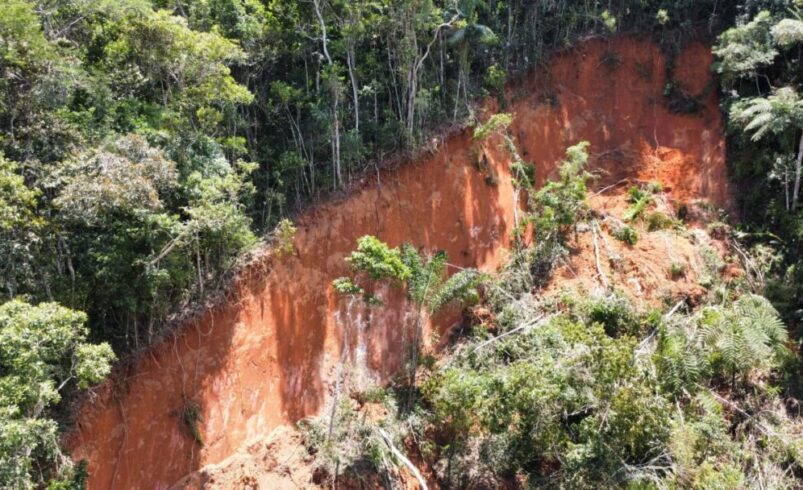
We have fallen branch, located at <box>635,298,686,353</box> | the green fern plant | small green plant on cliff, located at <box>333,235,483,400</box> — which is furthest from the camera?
fallen branch, located at <box>635,298,686,353</box>

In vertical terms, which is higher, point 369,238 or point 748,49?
point 748,49

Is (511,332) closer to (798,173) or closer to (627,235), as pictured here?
(627,235)

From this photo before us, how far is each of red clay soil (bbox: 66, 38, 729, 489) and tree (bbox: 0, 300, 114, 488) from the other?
1.41 metres

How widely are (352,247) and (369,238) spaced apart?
2687 mm

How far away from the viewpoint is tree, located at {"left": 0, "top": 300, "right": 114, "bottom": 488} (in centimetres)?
860

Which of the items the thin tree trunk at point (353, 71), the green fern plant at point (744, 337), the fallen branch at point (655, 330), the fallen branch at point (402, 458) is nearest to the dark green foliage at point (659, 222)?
the fallen branch at point (655, 330)

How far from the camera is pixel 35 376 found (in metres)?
9.12

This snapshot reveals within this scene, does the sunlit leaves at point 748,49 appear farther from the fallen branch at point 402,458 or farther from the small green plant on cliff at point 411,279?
the fallen branch at point 402,458

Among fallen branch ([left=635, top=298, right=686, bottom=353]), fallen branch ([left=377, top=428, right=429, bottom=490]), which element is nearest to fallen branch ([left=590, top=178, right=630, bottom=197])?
fallen branch ([left=635, top=298, right=686, bottom=353])

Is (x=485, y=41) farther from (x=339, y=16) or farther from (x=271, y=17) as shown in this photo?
(x=271, y=17)

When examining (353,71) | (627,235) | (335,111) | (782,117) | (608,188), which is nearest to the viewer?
(335,111)

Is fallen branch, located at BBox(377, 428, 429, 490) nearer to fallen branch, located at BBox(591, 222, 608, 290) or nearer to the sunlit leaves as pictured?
fallen branch, located at BBox(591, 222, 608, 290)

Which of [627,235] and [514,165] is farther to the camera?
[514,165]

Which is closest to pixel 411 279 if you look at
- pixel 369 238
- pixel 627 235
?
pixel 369 238
